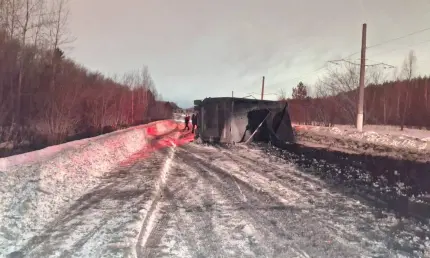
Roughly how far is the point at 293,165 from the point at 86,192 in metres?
7.10

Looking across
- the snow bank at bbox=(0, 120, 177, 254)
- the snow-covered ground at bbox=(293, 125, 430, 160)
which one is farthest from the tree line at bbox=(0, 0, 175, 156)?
the snow-covered ground at bbox=(293, 125, 430, 160)

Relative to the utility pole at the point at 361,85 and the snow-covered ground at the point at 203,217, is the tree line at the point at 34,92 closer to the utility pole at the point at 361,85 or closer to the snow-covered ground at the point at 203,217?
the snow-covered ground at the point at 203,217

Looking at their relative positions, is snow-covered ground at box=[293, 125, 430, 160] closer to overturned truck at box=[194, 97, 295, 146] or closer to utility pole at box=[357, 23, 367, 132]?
utility pole at box=[357, 23, 367, 132]

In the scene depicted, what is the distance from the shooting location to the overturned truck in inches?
868

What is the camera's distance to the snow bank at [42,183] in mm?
5832

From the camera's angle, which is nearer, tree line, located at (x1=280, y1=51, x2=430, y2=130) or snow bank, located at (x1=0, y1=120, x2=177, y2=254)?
snow bank, located at (x1=0, y1=120, x2=177, y2=254)

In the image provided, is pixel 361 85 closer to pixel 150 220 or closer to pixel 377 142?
pixel 377 142

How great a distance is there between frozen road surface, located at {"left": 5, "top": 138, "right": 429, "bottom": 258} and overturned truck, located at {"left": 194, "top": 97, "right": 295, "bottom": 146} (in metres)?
12.0

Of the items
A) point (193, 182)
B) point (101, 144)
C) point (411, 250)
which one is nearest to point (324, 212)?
point (411, 250)

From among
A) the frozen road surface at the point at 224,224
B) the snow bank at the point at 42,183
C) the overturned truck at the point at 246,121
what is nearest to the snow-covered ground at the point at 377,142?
the overturned truck at the point at 246,121

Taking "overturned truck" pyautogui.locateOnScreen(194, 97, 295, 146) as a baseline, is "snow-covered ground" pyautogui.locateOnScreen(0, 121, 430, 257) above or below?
below

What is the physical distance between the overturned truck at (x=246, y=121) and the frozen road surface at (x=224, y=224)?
39.3ft

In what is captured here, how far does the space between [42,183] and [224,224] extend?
4.49 m

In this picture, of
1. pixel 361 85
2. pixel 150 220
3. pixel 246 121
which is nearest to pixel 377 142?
pixel 361 85
